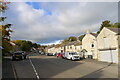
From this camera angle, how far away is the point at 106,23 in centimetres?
6788

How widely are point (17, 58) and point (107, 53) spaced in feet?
62.3

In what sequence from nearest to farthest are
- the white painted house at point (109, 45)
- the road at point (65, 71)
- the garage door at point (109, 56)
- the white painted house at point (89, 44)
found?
1. the road at point (65, 71)
2. the garage door at point (109, 56)
3. the white painted house at point (109, 45)
4. the white painted house at point (89, 44)

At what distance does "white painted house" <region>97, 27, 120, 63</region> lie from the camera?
27.1 m

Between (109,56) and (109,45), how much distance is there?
2213 millimetres

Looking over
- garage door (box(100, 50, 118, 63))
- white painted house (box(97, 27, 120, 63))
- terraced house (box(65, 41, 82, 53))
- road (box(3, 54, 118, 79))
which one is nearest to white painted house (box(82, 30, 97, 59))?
white painted house (box(97, 27, 120, 63))

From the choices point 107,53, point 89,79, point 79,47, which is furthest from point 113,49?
point 79,47

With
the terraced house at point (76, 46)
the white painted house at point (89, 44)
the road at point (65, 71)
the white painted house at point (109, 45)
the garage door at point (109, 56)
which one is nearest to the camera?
the road at point (65, 71)

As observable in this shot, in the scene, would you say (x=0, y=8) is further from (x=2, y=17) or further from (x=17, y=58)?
(x=17, y=58)

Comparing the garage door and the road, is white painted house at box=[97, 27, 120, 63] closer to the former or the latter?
the garage door

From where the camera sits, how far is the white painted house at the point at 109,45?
27089 mm

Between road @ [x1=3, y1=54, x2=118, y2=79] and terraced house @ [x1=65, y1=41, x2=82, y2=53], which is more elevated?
terraced house @ [x1=65, y1=41, x2=82, y2=53]

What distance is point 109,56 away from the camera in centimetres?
2886

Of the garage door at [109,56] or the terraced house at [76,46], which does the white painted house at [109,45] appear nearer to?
the garage door at [109,56]

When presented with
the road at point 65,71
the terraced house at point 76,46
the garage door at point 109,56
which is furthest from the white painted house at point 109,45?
the terraced house at point 76,46
